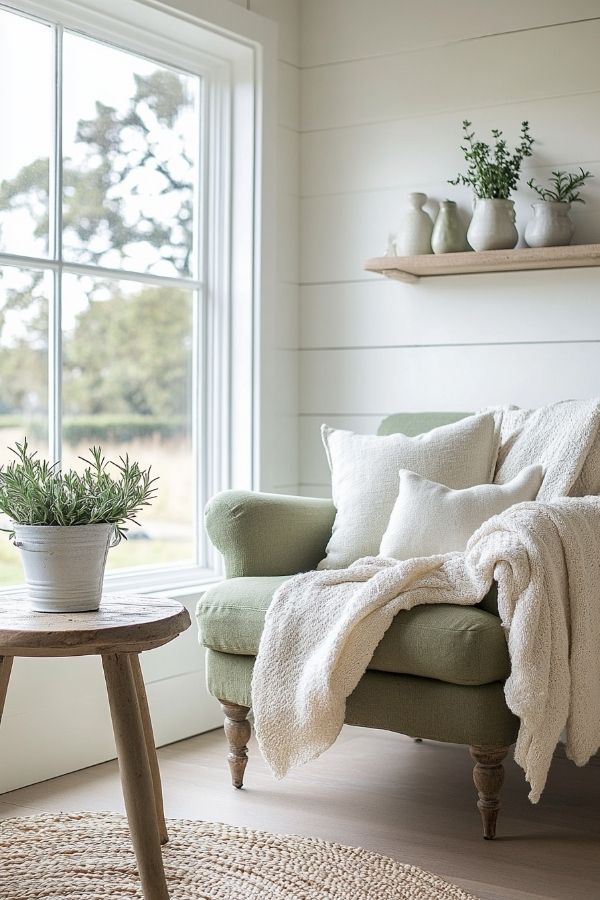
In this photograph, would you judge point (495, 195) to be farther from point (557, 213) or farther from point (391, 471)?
point (391, 471)

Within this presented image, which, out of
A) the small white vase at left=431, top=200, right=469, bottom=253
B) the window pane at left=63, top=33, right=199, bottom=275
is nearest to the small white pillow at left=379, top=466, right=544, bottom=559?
the small white vase at left=431, top=200, right=469, bottom=253

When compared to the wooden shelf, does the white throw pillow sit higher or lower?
lower

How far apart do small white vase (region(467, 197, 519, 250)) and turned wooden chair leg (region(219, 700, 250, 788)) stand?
5.05ft

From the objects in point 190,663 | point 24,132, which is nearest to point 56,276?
point 24,132

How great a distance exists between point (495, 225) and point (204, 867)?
78.3 inches

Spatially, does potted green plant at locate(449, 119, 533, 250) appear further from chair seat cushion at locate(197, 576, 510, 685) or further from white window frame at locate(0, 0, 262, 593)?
chair seat cushion at locate(197, 576, 510, 685)

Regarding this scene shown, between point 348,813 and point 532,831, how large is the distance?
424mm

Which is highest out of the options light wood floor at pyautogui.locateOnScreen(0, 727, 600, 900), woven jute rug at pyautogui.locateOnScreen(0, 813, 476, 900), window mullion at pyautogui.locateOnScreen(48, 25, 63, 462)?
window mullion at pyautogui.locateOnScreen(48, 25, 63, 462)

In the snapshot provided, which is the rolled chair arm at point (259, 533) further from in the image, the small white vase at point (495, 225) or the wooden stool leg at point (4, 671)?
the small white vase at point (495, 225)

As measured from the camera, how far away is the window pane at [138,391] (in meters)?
3.14

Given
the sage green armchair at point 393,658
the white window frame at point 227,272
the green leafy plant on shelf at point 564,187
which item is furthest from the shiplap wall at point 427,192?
the sage green armchair at point 393,658

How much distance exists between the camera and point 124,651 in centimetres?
186

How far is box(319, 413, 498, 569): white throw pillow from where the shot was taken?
2.88 metres

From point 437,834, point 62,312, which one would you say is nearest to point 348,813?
point 437,834
